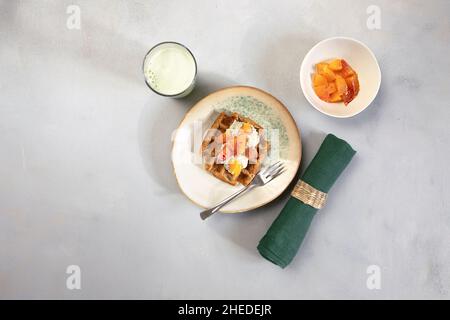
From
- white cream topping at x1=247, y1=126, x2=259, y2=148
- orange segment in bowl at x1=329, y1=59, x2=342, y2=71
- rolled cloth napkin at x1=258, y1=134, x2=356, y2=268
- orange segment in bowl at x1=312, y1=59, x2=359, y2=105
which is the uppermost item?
orange segment in bowl at x1=329, y1=59, x2=342, y2=71

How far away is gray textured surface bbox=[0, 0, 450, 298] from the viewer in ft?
5.79

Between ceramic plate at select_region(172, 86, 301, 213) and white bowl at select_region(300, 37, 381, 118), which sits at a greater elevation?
white bowl at select_region(300, 37, 381, 118)

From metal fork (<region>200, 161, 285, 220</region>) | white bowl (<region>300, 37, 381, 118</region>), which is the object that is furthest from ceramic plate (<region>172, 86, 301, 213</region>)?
white bowl (<region>300, 37, 381, 118</region>)

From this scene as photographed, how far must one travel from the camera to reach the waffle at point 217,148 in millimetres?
1691

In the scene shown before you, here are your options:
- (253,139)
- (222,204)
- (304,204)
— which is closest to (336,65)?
(253,139)

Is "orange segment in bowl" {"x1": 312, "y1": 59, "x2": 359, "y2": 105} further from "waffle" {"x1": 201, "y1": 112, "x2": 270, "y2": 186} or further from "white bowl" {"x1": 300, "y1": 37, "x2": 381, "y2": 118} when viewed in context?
"waffle" {"x1": 201, "y1": 112, "x2": 270, "y2": 186}

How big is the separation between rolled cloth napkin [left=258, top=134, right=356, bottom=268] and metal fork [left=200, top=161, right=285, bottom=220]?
0.09 metres

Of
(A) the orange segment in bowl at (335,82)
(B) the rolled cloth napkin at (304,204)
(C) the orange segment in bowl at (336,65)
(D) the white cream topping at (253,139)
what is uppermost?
(C) the orange segment in bowl at (336,65)

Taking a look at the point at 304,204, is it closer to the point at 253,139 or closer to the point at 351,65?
the point at 253,139

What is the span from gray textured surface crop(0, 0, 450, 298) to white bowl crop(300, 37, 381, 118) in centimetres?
7

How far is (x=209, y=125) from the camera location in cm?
175

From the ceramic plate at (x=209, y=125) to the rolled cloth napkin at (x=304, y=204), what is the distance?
0.20 feet

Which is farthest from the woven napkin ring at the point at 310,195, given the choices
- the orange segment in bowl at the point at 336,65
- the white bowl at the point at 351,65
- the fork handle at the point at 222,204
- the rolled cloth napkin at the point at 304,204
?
the orange segment in bowl at the point at 336,65

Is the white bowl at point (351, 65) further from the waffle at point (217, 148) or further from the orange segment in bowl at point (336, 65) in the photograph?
the waffle at point (217, 148)
